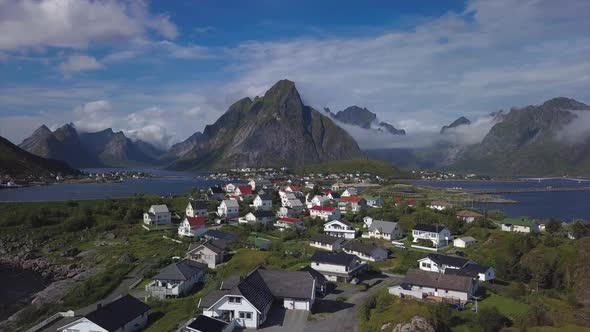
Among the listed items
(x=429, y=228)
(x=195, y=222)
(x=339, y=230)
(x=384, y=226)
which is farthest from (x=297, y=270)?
(x=195, y=222)

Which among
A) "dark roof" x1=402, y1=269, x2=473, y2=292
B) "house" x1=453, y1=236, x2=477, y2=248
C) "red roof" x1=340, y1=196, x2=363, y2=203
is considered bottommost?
"house" x1=453, y1=236, x2=477, y2=248

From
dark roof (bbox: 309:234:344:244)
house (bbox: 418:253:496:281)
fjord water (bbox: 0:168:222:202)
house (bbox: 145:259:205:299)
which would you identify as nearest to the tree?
house (bbox: 418:253:496:281)

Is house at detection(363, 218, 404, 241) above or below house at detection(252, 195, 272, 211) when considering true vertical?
below

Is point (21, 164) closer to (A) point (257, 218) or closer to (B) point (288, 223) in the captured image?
(A) point (257, 218)

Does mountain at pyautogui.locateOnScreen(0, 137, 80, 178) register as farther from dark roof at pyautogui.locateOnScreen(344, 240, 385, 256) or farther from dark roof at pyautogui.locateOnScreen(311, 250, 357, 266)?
dark roof at pyautogui.locateOnScreen(311, 250, 357, 266)

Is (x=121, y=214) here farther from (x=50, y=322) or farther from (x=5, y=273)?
(x=50, y=322)

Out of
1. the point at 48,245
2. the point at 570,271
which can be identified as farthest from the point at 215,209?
the point at 570,271

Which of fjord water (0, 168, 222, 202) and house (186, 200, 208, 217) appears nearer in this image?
house (186, 200, 208, 217)
